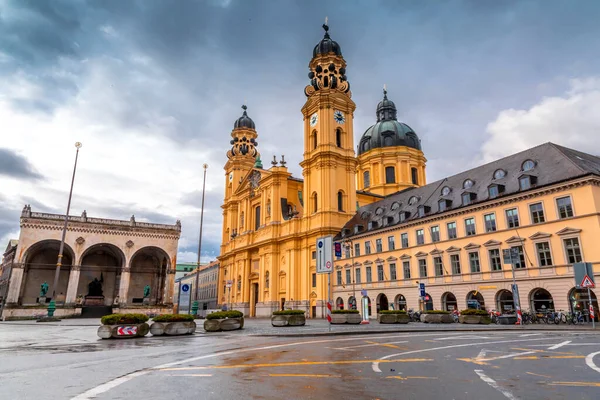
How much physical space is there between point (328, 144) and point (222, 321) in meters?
37.7

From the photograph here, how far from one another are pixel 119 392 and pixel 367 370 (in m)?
5.12

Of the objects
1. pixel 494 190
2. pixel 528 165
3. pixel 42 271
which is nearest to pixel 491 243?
pixel 494 190

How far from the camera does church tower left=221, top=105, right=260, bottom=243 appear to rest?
8106 centimetres

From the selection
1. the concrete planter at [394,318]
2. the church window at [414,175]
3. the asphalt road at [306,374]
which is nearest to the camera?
the asphalt road at [306,374]

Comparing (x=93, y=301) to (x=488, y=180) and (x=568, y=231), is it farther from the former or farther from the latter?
(x=568, y=231)

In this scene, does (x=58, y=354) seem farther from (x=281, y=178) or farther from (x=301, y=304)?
(x=281, y=178)

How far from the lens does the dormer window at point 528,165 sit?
114ft

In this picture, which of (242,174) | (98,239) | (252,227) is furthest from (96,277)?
(242,174)

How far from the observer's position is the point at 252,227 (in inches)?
2810

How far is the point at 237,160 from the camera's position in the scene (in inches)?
3233

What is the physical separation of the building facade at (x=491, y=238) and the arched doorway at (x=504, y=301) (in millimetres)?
81

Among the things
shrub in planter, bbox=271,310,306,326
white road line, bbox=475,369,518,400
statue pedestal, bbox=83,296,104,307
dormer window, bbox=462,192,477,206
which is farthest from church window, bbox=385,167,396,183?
white road line, bbox=475,369,518,400

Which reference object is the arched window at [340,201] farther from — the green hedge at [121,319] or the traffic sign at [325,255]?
the green hedge at [121,319]

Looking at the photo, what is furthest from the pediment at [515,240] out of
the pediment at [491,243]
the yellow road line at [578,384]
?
the yellow road line at [578,384]
